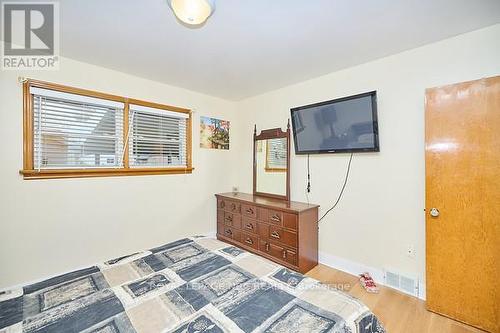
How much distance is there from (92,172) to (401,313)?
330 cm

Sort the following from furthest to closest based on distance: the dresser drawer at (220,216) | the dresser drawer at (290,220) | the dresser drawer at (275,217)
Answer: the dresser drawer at (220,216), the dresser drawer at (275,217), the dresser drawer at (290,220)

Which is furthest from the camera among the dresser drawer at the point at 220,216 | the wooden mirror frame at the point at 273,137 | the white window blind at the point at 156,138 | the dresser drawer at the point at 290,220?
the dresser drawer at the point at 220,216

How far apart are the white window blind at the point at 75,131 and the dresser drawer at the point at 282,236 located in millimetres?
2025

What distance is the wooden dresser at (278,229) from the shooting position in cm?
255

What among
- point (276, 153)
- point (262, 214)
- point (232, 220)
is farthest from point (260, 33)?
point (232, 220)

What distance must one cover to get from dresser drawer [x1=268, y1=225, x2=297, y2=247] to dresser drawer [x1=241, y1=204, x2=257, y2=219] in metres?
0.31

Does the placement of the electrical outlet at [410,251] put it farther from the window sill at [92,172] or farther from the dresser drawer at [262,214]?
the window sill at [92,172]

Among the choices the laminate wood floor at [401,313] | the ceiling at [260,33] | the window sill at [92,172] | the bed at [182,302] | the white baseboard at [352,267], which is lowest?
the laminate wood floor at [401,313]

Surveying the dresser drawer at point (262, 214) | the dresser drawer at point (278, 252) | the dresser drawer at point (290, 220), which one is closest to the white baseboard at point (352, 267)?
the dresser drawer at point (278, 252)

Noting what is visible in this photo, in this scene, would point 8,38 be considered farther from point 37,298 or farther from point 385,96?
point 385,96

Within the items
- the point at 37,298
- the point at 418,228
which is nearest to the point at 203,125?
the point at 37,298

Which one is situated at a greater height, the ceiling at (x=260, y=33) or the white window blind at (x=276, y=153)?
the ceiling at (x=260, y=33)

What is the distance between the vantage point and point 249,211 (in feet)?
10.0

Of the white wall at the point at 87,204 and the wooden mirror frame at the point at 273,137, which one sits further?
the wooden mirror frame at the point at 273,137
